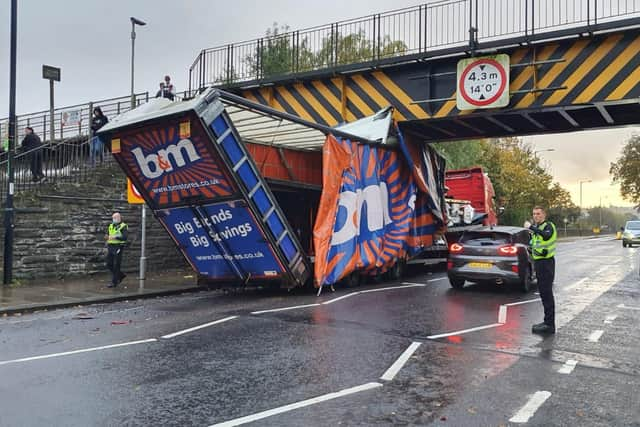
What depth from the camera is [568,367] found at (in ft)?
20.7

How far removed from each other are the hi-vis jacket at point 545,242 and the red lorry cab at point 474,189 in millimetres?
13048

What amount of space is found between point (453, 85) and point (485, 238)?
411 centimetres

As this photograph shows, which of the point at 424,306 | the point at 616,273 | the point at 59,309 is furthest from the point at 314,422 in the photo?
the point at 616,273

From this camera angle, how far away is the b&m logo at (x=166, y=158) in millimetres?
10305

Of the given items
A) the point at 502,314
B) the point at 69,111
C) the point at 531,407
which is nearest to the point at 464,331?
the point at 502,314

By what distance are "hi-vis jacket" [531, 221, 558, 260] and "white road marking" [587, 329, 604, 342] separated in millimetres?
1251

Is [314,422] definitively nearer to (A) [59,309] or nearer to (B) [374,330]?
(B) [374,330]

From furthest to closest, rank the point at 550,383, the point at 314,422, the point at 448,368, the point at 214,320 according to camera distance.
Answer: the point at 214,320 < the point at 448,368 < the point at 550,383 < the point at 314,422

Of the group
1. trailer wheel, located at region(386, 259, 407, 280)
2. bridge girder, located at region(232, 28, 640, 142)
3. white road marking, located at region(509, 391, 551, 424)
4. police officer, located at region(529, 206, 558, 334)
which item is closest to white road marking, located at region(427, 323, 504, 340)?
police officer, located at region(529, 206, 558, 334)

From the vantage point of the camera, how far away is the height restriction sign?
1366cm

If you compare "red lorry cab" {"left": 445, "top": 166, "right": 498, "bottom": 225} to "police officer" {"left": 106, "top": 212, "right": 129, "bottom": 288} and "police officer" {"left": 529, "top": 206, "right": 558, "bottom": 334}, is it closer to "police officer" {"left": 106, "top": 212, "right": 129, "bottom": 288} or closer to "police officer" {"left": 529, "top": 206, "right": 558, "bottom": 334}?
"police officer" {"left": 106, "top": 212, "right": 129, "bottom": 288}

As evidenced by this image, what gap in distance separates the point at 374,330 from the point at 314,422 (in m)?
3.87

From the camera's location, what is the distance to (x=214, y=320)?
29.9 ft

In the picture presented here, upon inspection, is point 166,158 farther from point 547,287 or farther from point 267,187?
point 547,287
